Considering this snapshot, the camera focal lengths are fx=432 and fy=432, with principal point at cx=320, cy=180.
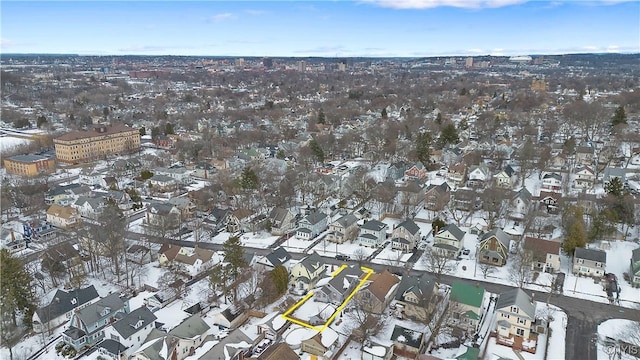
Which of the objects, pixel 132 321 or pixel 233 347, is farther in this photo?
pixel 132 321

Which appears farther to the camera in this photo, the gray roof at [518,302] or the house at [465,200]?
the house at [465,200]

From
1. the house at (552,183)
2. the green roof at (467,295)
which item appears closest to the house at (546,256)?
the green roof at (467,295)

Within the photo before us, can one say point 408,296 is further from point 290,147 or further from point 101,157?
point 101,157

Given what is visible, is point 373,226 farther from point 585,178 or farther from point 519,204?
point 585,178

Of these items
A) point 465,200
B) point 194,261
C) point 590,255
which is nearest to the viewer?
point 590,255

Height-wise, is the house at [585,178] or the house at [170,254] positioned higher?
the house at [585,178]

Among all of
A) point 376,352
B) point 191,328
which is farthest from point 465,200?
point 191,328

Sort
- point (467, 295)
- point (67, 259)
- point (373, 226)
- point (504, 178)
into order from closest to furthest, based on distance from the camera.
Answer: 1. point (467, 295)
2. point (67, 259)
3. point (373, 226)
4. point (504, 178)

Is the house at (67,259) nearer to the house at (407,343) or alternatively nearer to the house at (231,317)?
the house at (231,317)
